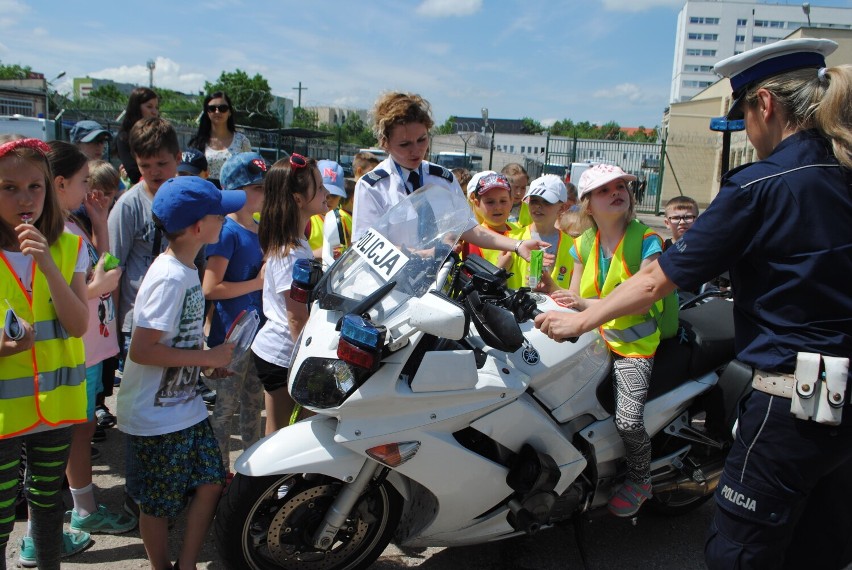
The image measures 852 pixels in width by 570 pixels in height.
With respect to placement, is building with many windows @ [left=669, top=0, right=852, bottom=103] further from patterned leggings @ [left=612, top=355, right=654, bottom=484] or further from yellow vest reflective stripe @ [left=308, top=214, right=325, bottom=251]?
patterned leggings @ [left=612, top=355, right=654, bottom=484]

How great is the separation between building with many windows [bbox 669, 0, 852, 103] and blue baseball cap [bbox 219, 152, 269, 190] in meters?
110

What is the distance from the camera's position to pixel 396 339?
2268 mm

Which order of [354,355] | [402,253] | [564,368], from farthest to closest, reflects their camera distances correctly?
[564,368]
[402,253]
[354,355]

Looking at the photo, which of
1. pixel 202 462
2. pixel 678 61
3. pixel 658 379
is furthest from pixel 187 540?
pixel 678 61

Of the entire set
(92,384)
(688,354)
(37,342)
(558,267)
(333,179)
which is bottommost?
(92,384)

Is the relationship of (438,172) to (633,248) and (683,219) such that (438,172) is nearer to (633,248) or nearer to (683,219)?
(633,248)

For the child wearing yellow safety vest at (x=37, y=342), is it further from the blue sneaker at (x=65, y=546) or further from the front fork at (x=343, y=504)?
the front fork at (x=343, y=504)

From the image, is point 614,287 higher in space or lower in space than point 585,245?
lower

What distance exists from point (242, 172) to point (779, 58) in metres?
2.91

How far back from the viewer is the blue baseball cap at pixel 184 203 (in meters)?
2.54

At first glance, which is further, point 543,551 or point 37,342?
point 543,551

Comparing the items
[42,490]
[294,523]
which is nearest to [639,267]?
[294,523]

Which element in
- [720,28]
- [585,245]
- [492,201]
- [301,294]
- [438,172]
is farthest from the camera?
[720,28]

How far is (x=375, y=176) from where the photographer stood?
355 cm
